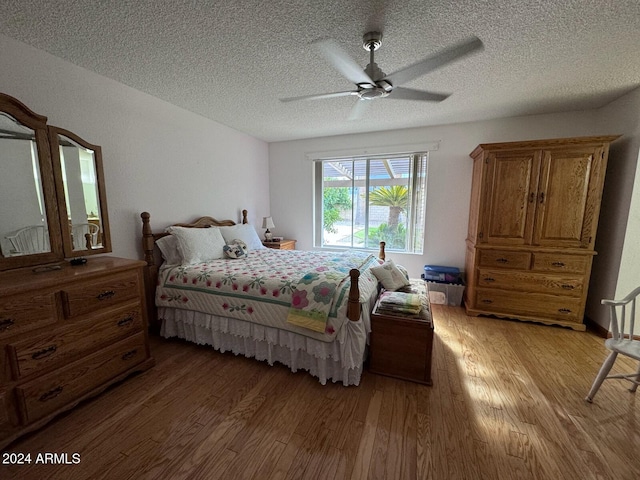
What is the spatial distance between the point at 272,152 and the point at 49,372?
3.84 metres

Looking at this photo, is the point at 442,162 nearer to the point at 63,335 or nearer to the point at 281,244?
the point at 281,244

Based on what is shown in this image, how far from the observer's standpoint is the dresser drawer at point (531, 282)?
271 cm

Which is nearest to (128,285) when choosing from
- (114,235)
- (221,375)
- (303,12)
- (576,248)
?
(114,235)

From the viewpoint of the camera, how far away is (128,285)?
188 cm

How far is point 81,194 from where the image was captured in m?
2.04

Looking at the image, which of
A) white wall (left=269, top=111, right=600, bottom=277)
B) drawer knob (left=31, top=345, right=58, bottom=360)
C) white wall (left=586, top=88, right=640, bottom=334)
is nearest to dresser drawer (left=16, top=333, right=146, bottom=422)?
drawer knob (left=31, top=345, right=58, bottom=360)

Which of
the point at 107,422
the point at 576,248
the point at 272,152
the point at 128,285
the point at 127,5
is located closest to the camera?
the point at 127,5

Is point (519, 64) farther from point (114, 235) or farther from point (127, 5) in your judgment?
point (114, 235)

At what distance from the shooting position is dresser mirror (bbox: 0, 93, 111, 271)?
1.67 metres

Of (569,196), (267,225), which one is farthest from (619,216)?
(267,225)

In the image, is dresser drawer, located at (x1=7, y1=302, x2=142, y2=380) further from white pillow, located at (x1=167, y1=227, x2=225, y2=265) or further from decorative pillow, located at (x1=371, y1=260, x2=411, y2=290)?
decorative pillow, located at (x1=371, y1=260, x2=411, y2=290)

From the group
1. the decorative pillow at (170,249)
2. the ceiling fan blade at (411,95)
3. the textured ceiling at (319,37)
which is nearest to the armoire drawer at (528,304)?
the textured ceiling at (319,37)

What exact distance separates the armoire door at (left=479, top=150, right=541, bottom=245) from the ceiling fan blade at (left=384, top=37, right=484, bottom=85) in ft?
5.79

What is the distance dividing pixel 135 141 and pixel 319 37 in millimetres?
2000
